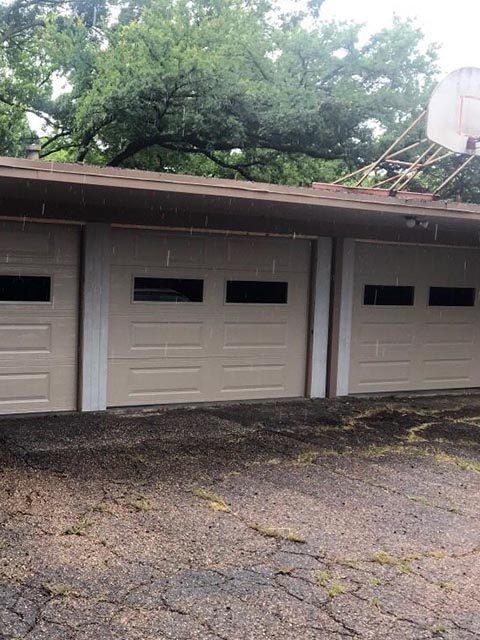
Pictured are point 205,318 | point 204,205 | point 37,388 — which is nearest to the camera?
point 204,205

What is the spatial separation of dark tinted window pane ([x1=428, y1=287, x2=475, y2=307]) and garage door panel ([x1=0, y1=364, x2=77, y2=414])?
5.06 m

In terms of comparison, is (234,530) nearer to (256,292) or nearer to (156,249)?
(156,249)

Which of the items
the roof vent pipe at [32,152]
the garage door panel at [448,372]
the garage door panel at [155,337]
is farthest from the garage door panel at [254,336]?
the roof vent pipe at [32,152]

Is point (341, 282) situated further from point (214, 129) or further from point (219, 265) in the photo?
point (214, 129)

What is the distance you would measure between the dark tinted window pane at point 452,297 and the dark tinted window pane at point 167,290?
3.51m

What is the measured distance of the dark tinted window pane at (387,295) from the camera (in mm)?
8961

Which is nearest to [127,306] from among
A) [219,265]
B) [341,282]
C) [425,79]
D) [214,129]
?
[219,265]

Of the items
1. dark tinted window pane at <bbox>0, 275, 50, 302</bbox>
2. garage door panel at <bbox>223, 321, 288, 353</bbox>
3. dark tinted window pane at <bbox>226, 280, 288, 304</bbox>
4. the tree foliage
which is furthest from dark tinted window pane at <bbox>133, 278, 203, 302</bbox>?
the tree foliage

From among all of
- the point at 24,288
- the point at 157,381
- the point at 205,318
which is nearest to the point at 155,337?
the point at 157,381

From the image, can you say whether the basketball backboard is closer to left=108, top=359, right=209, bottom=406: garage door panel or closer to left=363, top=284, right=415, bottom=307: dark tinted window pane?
left=363, top=284, right=415, bottom=307: dark tinted window pane

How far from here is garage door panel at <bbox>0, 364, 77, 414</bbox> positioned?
6961mm

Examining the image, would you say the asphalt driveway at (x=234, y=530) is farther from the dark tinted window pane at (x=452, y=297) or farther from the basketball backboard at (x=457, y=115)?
the basketball backboard at (x=457, y=115)

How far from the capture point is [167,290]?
773 cm

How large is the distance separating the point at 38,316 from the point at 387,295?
15.0 feet
